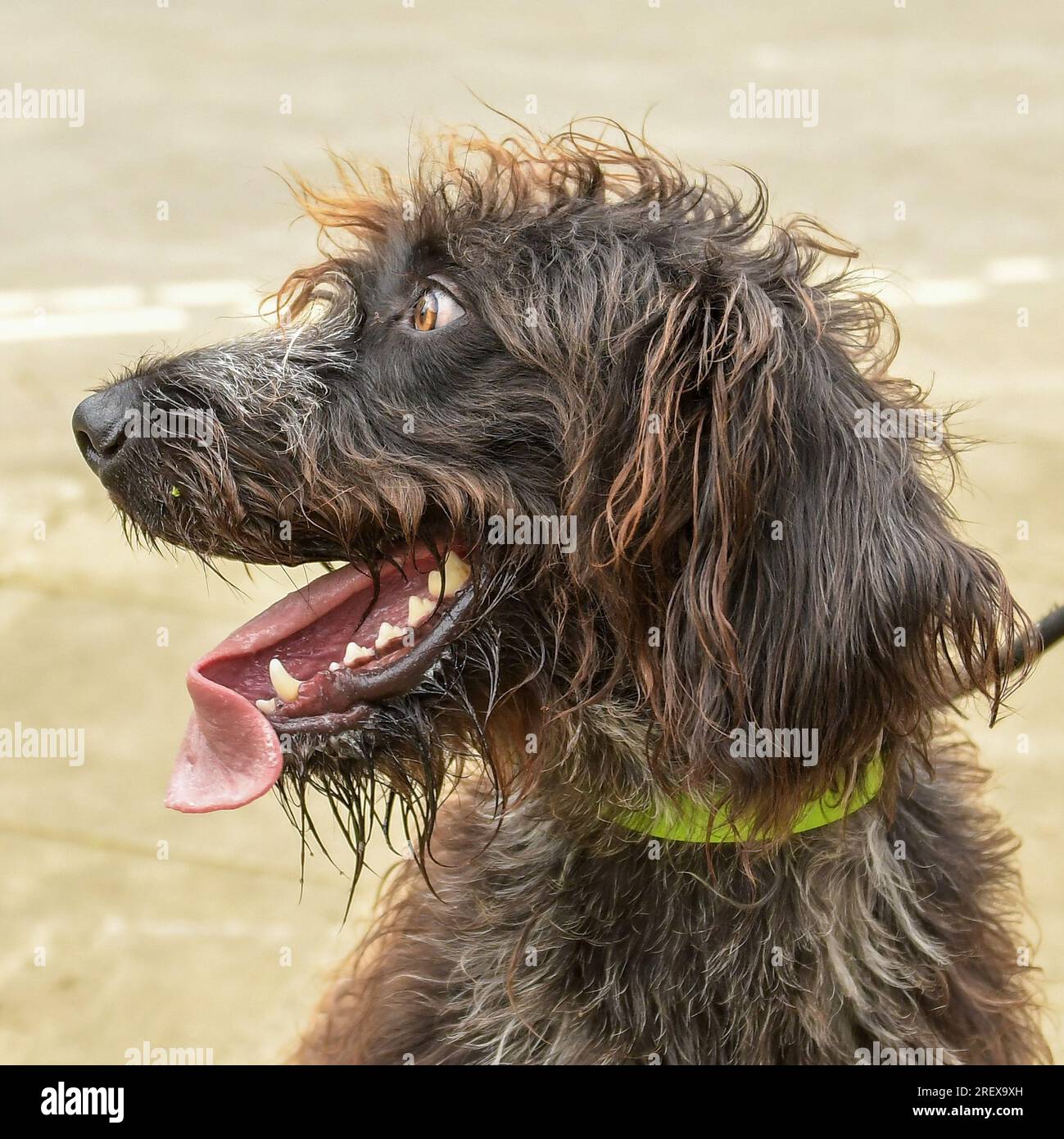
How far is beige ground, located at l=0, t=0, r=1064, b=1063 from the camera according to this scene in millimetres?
4086

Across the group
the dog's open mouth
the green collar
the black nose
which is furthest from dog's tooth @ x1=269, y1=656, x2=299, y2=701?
the green collar

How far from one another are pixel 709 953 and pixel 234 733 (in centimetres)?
93

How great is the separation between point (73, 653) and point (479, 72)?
286 inches

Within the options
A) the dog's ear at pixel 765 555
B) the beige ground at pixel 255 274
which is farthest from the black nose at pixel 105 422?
the beige ground at pixel 255 274

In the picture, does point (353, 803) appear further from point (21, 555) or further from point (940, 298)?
point (940, 298)

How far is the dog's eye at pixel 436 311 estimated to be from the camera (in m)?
2.62

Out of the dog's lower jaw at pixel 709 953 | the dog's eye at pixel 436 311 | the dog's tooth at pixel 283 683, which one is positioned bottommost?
the dog's lower jaw at pixel 709 953

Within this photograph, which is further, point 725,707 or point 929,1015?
point 929,1015

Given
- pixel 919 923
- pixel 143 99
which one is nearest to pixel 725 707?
pixel 919 923

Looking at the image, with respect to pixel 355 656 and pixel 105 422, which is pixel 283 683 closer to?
pixel 355 656

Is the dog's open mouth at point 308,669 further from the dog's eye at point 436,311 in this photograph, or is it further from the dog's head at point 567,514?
the dog's eye at point 436,311

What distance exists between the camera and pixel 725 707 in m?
2.46

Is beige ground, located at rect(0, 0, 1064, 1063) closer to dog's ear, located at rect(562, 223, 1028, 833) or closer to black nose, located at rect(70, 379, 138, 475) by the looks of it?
dog's ear, located at rect(562, 223, 1028, 833)

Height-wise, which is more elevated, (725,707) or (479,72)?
(479,72)
